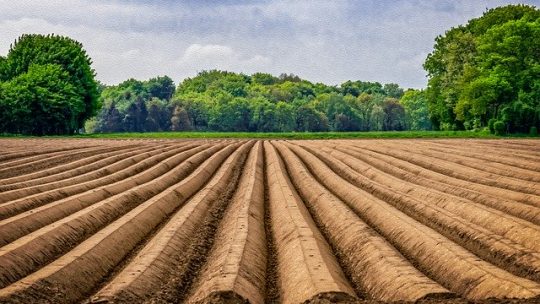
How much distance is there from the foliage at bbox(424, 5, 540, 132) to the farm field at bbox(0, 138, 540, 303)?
36.2 metres

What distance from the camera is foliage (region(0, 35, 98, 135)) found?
63.7m

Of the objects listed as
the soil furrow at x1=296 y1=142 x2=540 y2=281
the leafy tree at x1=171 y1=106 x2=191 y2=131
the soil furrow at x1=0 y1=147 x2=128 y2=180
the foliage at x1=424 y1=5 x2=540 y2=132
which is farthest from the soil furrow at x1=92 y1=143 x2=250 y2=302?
the leafy tree at x1=171 y1=106 x2=191 y2=131

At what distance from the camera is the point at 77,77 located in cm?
7138

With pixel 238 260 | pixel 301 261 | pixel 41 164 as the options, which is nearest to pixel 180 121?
pixel 41 164

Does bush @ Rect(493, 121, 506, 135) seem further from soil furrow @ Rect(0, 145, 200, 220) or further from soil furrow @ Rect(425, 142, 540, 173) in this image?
soil furrow @ Rect(0, 145, 200, 220)

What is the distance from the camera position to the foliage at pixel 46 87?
209 ft

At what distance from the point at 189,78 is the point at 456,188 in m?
176

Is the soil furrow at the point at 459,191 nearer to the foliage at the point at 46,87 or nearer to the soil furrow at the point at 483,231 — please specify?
the soil furrow at the point at 483,231

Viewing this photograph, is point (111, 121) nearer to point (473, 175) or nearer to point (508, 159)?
point (508, 159)

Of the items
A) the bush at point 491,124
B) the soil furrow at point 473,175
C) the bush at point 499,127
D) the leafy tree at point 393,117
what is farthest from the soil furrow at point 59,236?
the leafy tree at point 393,117

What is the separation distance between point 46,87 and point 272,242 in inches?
2325

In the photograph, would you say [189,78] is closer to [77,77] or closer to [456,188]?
[77,77]

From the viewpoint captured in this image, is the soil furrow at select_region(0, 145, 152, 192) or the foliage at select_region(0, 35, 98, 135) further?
the foliage at select_region(0, 35, 98, 135)

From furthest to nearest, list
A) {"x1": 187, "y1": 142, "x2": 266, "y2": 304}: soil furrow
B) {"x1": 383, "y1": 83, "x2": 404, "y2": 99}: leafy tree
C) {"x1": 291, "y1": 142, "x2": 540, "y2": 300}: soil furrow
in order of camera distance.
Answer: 1. {"x1": 383, "y1": 83, "x2": 404, "y2": 99}: leafy tree
2. {"x1": 187, "y1": 142, "x2": 266, "y2": 304}: soil furrow
3. {"x1": 291, "y1": 142, "x2": 540, "y2": 300}: soil furrow
